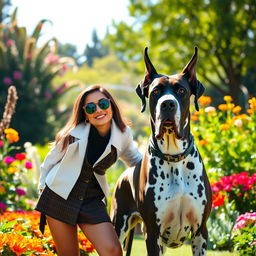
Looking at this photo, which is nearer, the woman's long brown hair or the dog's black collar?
the dog's black collar

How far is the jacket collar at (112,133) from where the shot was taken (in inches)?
185

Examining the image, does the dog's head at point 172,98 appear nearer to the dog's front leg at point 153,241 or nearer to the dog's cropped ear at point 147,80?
the dog's cropped ear at point 147,80

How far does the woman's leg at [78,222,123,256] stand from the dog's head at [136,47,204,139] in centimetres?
95

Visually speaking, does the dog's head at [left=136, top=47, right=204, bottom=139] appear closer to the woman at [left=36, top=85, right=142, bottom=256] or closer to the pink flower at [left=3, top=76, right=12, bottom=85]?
the woman at [left=36, top=85, right=142, bottom=256]

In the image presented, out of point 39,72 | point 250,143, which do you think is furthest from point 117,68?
point 250,143

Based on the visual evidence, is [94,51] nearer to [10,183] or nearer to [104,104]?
[10,183]

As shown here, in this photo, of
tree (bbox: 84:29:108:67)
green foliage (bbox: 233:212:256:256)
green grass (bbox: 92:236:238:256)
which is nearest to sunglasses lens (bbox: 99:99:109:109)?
green foliage (bbox: 233:212:256:256)

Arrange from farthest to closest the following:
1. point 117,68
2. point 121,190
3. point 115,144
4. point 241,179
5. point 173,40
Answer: point 117,68 < point 173,40 < point 241,179 < point 121,190 < point 115,144

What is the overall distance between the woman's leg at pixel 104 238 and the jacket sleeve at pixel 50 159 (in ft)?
1.79

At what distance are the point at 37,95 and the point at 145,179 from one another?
16.4m

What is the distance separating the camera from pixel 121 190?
5082 mm

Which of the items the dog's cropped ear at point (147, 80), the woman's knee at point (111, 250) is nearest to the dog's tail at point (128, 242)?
the woman's knee at point (111, 250)

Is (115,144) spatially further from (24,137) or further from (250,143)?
(24,137)

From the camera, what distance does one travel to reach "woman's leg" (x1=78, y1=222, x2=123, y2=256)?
444 centimetres
